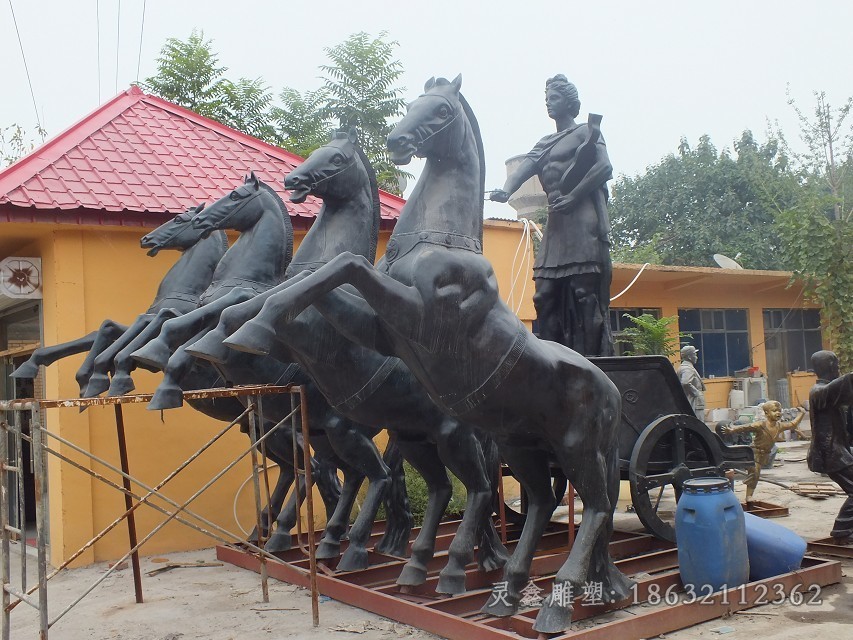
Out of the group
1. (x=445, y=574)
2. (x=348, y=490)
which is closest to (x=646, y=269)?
(x=348, y=490)

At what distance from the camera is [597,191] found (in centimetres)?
623

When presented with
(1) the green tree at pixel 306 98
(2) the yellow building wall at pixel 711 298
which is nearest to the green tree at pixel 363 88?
(1) the green tree at pixel 306 98

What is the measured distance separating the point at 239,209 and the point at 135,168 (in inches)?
102

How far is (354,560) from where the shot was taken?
571cm

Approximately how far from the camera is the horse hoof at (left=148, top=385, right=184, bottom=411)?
16.2 ft

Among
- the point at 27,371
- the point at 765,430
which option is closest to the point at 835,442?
the point at 765,430

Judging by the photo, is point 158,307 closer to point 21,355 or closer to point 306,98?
point 21,355

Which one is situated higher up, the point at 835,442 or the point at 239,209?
the point at 239,209

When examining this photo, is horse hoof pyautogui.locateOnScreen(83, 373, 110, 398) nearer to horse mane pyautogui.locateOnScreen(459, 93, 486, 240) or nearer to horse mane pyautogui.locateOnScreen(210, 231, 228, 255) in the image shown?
horse mane pyautogui.locateOnScreen(210, 231, 228, 255)

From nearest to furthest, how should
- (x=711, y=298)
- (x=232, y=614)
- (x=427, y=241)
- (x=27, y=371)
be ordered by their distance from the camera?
1. (x=427, y=241)
2. (x=232, y=614)
3. (x=27, y=371)
4. (x=711, y=298)

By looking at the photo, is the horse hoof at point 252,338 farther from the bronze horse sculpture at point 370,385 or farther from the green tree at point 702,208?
the green tree at point 702,208

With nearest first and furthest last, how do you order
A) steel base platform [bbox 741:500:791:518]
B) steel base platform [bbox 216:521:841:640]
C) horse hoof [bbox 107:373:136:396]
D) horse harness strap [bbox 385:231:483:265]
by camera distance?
steel base platform [bbox 216:521:841:640] → horse harness strap [bbox 385:231:483:265] → horse hoof [bbox 107:373:136:396] → steel base platform [bbox 741:500:791:518]

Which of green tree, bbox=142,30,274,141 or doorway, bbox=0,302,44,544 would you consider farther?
green tree, bbox=142,30,274,141

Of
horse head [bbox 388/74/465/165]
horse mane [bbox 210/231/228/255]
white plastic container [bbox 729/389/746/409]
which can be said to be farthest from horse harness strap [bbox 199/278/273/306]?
white plastic container [bbox 729/389/746/409]
